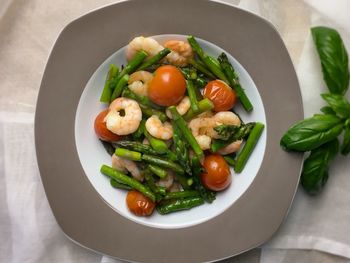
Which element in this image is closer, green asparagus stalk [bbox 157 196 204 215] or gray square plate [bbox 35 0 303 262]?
gray square plate [bbox 35 0 303 262]

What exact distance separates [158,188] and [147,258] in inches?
9.3

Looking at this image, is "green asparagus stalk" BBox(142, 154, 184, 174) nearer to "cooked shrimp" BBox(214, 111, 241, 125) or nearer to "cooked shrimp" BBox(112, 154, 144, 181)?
"cooked shrimp" BBox(112, 154, 144, 181)

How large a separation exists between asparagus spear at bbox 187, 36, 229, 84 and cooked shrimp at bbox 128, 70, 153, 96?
0.60 ft

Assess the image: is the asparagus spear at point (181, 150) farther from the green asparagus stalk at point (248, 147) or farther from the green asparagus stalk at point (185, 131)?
the green asparagus stalk at point (248, 147)

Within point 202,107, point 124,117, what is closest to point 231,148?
point 202,107

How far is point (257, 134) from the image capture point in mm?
1600

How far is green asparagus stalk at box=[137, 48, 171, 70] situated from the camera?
1.56 meters

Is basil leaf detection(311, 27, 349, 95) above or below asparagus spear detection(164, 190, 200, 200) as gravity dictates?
above

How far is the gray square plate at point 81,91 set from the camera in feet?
5.02

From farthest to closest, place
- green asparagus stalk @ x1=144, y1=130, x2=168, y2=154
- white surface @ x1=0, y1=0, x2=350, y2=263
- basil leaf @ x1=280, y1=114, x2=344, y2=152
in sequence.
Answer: white surface @ x1=0, y1=0, x2=350, y2=263 < green asparagus stalk @ x1=144, y1=130, x2=168, y2=154 < basil leaf @ x1=280, y1=114, x2=344, y2=152

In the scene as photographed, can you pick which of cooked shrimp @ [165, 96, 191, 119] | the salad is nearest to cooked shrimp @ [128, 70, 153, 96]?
the salad

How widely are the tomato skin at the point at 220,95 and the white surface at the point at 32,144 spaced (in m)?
0.27

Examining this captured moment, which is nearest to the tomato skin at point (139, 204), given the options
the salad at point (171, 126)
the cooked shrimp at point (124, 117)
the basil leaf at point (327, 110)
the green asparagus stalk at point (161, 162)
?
the salad at point (171, 126)

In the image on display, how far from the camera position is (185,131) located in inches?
61.9
